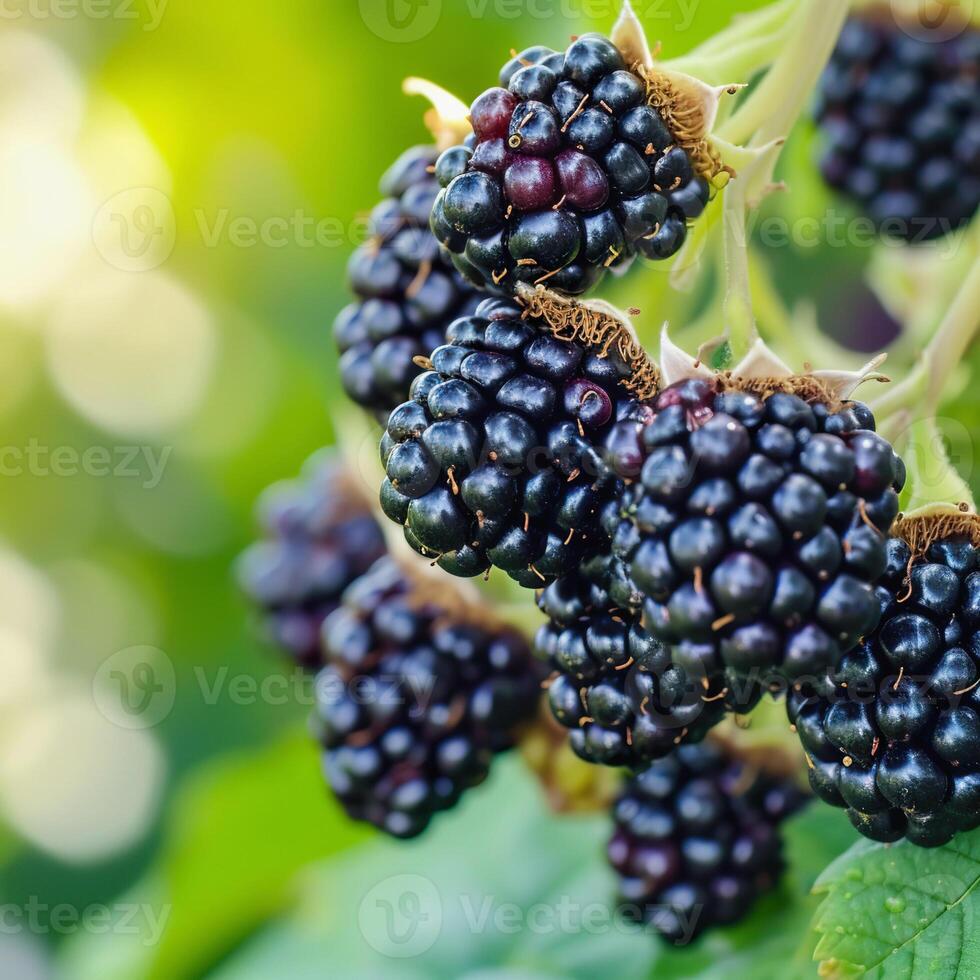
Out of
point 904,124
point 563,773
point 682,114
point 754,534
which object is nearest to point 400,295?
point 682,114

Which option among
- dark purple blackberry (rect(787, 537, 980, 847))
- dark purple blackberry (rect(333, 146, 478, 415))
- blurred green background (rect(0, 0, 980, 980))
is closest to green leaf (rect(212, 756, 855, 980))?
blurred green background (rect(0, 0, 980, 980))

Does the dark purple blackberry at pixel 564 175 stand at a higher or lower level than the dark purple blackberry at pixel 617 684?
higher

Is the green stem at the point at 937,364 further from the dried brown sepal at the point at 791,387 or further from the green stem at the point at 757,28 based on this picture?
the green stem at the point at 757,28

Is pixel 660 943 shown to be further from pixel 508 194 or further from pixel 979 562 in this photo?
pixel 508 194

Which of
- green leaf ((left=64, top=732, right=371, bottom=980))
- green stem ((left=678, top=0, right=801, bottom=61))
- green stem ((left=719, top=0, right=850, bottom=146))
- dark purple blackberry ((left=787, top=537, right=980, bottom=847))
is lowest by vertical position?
green leaf ((left=64, top=732, right=371, bottom=980))

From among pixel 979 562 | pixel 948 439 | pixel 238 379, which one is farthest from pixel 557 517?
pixel 238 379

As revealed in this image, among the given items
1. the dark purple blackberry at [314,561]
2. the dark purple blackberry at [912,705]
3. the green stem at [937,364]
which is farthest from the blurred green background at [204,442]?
the dark purple blackberry at [912,705]

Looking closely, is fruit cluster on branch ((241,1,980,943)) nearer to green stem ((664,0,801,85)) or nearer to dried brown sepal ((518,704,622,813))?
green stem ((664,0,801,85))
